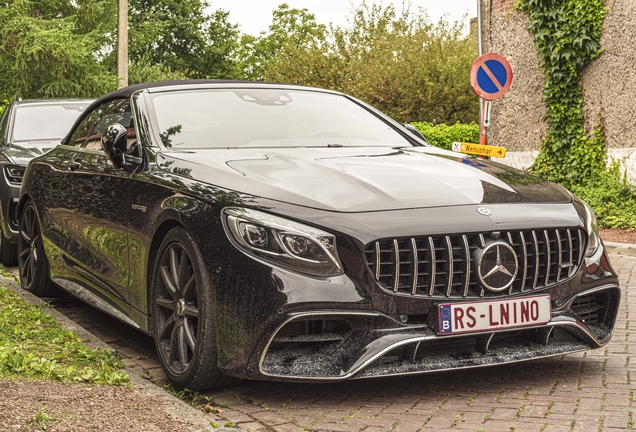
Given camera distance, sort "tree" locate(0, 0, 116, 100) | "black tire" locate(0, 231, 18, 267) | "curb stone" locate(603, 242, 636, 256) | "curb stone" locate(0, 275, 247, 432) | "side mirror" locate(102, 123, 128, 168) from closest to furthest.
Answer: "curb stone" locate(0, 275, 247, 432) → "side mirror" locate(102, 123, 128, 168) → "black tire" locate(0, 231, 18, 267) → "curb stone" locate(603, 242, 636, 256) → "tree" locate(0, 0, 116, 100)

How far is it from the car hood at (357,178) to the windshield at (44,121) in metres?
5.79

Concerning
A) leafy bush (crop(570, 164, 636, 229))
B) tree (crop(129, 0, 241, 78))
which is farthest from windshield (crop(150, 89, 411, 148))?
tree (crop(129, 0, 241, 78))

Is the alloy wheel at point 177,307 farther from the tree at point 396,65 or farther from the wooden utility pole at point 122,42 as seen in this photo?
the tree at point 396,65

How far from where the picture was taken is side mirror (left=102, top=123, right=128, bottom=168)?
536 cm

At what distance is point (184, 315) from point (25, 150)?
582cm

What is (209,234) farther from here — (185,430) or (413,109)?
(413,109)

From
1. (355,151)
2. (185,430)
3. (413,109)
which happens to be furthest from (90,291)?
(413,109)

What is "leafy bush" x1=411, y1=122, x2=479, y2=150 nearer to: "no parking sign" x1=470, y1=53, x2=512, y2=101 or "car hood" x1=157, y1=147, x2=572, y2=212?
"no parking sign" x1=470, y1=53, x2=512, y2=101

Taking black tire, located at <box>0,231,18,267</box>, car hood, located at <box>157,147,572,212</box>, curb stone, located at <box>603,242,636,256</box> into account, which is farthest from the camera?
curb stone, located at <box>603,242,636,256</box>

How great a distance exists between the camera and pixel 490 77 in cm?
1313

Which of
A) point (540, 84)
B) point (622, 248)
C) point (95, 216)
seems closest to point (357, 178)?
point (95, 216)

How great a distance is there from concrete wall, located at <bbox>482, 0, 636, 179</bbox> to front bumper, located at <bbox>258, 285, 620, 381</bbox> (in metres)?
11.1

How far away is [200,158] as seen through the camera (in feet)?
16.3

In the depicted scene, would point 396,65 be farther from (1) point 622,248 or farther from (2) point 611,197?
(1) point 622,248
